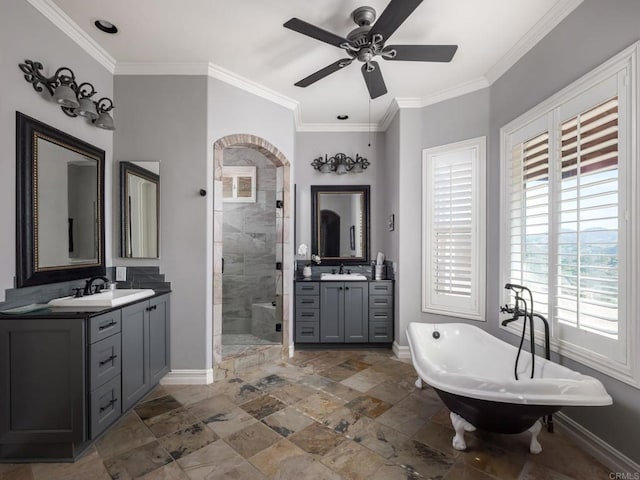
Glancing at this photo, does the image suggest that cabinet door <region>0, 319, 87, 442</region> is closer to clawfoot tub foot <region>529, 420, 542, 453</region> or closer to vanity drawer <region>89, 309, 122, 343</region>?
vanity drawer <region>89, 309, 122, 343</region>

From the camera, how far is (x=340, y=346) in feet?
13.1

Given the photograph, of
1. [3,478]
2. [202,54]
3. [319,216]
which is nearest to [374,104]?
[319,216]

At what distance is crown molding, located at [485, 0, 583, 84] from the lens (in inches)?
84.7

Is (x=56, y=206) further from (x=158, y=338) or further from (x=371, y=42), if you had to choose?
(x=371, y=42)

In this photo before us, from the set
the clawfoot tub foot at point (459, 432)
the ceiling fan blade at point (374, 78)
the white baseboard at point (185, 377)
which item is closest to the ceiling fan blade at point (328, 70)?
the ceiling fan blade at point (374, 78)

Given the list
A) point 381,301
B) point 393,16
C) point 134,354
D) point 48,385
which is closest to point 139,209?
point 134,354

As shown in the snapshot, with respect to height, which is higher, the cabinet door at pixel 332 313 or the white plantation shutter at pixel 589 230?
the white plantation shutter at pixel 589 230

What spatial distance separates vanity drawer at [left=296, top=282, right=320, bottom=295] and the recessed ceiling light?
2.98 metres

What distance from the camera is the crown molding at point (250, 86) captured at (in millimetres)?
3008

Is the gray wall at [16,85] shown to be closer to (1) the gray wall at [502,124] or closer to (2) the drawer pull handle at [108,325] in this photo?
(2) the drawer pull handle at [108,325]

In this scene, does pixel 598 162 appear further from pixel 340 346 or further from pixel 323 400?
pixel 340 346

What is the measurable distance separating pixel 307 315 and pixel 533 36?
3491mm

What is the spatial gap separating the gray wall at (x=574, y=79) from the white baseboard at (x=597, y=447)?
32 mm

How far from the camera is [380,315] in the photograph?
392 centimetres
